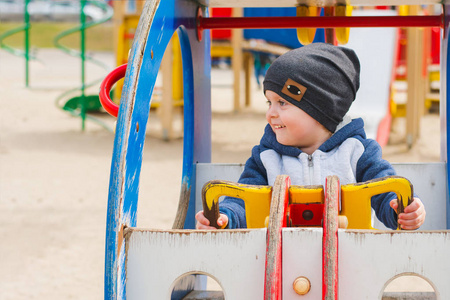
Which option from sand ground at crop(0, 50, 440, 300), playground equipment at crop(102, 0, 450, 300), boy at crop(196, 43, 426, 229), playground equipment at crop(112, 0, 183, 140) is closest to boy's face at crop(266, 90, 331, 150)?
boy at crop(196, 43, 426, 229)

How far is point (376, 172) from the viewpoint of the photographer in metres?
1.39

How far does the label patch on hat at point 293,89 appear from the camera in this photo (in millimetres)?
1396

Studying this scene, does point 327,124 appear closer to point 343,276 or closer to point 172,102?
point 343,276

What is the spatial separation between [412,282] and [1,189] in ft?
7.63

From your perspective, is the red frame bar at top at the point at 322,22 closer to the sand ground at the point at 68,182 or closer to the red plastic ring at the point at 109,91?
the red plastic ring at the point at 109,91

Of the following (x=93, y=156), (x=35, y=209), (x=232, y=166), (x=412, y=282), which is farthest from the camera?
(x=93, y=156)

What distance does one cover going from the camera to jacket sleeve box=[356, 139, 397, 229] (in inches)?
51.0

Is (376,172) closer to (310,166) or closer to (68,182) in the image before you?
(310,166)

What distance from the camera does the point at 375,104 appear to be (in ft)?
15.1

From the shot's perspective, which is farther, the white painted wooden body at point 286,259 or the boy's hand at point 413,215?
the boy's hand at point 413,215

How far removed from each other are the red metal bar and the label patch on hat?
0.31m

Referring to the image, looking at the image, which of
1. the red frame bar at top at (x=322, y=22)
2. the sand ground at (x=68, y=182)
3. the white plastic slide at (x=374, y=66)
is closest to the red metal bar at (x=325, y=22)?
the red frame bar at top at (x=322, y=22)

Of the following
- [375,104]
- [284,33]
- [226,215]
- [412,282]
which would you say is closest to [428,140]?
[375,104]

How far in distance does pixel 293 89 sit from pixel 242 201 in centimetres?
28
